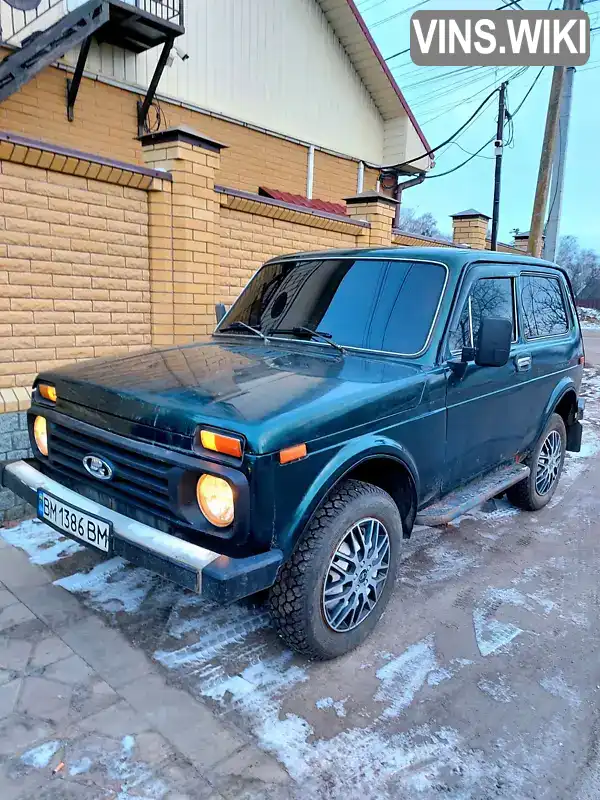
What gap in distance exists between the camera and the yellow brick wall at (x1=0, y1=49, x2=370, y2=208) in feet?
24.3

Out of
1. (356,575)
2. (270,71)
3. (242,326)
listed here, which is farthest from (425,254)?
(270,71)

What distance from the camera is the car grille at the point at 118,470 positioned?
8.21 ft

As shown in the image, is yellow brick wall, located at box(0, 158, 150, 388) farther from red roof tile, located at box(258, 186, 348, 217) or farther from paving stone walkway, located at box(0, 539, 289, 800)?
red roof tile, located at box(258, 186, 348, 217)

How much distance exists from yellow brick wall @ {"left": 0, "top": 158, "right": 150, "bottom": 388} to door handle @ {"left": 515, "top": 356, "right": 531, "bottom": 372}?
3.33 m

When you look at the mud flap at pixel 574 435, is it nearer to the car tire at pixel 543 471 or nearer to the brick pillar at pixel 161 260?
the car tire at pixel 543 471

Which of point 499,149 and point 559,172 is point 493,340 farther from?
point 499,149

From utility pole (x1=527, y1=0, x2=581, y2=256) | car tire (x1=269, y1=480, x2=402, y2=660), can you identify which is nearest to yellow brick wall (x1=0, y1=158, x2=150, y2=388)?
car tire (x1=269, y1=480, x2=402, y2=660)

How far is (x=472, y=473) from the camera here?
3828 mm

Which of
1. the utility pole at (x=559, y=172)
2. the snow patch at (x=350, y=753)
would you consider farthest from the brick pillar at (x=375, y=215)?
the snow patch at (x=350, y=753)

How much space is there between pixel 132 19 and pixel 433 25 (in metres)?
5.09

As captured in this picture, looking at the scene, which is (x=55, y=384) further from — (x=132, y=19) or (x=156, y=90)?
(x=156, y=90)

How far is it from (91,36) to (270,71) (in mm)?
3952

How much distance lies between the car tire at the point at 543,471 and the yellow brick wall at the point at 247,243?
11.4 ft

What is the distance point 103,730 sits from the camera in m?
2.36
